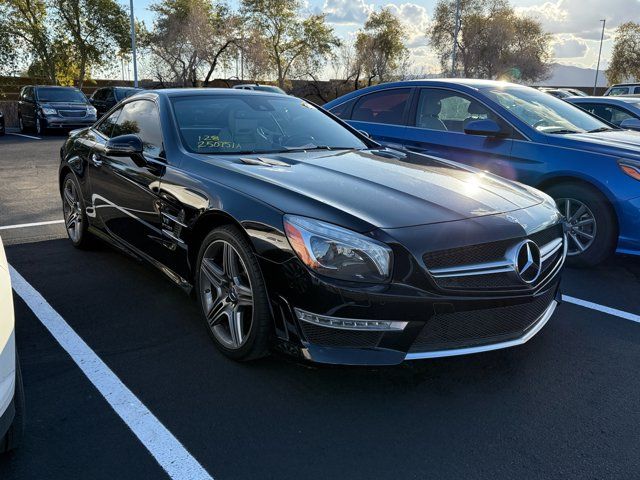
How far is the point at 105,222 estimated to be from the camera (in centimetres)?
439

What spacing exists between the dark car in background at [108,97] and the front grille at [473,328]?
68.8ft

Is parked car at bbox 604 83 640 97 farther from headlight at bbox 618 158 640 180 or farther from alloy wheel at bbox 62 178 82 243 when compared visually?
alloy wheel at bbox 62 178 82 243

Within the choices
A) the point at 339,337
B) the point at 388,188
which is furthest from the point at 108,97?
the point at 339,337

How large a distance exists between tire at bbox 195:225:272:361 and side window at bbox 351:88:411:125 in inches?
140

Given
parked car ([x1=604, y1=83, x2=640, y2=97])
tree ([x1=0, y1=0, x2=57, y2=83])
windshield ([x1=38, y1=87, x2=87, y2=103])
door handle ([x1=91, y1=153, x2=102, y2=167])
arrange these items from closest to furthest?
door handle ([x1=91, y1=153, x2=102, y2=167]), windshield ([x1=38, y1=87, x2=87, y2=103]), parked car ([x1=604, y1=83, x2=640, y2=97]), tree ([x1=0, y1=0, x2=57, y2=83])

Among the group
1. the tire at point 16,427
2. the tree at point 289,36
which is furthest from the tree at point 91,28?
the tire at point 16,427

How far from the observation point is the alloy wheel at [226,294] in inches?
115

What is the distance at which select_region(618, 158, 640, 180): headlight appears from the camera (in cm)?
452

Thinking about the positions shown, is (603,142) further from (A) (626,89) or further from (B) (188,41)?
(B) (188,41)

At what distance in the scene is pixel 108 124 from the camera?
4754 mm

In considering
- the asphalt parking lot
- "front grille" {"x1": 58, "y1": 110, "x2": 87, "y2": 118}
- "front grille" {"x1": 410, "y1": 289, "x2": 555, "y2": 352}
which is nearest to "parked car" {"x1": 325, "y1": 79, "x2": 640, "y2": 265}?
the asphalt parking lot

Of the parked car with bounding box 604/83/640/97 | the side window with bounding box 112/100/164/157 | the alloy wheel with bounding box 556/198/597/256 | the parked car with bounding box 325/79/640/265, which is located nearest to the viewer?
the side window with bounding box 112/100/164/157

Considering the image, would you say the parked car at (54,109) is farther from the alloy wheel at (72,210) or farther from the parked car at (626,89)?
the parked car at (626,89)

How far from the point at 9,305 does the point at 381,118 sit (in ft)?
15.8
